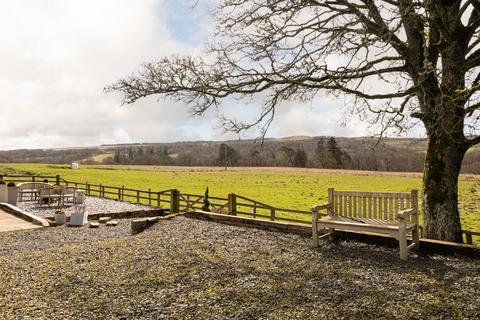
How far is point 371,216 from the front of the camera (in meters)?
8.64

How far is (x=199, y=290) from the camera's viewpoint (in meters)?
5.98

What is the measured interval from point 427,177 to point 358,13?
4.04m

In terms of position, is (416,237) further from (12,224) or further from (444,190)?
(12,224)

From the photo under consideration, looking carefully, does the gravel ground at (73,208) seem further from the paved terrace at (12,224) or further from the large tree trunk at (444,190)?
the large tree trunk at (444,190)

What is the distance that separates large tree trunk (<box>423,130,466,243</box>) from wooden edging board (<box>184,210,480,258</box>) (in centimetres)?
112

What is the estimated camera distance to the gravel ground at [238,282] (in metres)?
5.25

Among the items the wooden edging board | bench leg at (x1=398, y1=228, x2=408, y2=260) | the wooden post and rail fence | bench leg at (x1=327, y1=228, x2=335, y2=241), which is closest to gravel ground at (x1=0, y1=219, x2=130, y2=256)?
the wooden edging board

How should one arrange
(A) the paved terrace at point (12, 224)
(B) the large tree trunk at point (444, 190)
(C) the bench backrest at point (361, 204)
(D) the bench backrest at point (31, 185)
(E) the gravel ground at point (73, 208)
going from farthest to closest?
(D) the bench backrest at point (31, 185)
(E) the gravel ground at point (73, 208)
(A) the paved terrace at point (12, 224)
(B) the large tree trunk at point (444, 190)
(C) the bench backrest at point (361, 204)

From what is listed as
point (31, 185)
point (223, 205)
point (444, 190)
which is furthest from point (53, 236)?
point (31, 185)

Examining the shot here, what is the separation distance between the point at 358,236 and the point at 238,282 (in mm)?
3612

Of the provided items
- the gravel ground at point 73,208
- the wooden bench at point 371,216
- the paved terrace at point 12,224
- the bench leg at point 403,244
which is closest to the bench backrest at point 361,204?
the wooden bench at point 371,216

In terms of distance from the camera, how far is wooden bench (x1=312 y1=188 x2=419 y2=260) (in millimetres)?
7398

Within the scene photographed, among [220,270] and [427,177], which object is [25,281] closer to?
[220,270]

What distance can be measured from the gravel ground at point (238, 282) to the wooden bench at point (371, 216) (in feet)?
1.50
